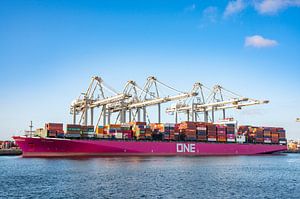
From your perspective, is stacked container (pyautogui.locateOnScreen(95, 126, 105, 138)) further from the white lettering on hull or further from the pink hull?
the white lettering on hull

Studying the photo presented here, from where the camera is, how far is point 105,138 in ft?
198

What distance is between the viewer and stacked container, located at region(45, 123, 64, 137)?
185ft

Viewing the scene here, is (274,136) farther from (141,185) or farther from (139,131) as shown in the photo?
(141,185)

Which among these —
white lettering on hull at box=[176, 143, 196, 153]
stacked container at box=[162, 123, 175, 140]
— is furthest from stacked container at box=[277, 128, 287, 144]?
stacked container at box=[162, 123, 175, 140]

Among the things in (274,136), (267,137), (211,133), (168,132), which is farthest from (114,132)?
(274,136)

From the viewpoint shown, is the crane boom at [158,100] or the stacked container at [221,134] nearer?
the crane boom at [158,100]

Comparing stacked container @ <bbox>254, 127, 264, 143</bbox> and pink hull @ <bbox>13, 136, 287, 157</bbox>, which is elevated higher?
stacked container @ <bbox>254, 127, 264, 143</bbox>

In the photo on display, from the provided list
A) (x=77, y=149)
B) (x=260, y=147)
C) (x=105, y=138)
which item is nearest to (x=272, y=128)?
(x=260, y=147)

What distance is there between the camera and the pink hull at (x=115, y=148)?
5569 cm

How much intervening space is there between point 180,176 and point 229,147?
1666 inches

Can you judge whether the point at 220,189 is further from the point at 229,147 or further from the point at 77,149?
the point at 229,147

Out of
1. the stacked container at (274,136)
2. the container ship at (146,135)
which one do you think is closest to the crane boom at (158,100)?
the container ship at (146,135)

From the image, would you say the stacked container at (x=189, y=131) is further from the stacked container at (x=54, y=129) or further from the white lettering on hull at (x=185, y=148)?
the stacked container at (x=54, y=129)

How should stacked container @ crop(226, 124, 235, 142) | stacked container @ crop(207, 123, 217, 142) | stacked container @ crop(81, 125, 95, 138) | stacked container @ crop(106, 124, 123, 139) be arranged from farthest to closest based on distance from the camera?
stacked container @ crop(226, 124, 235, 142)
stacked container @ crop(207, 123, 217, 142)
stacked container @ crop(106, 124, 123, 139)
stacked container @ crop(81, 125, 95, 138)
